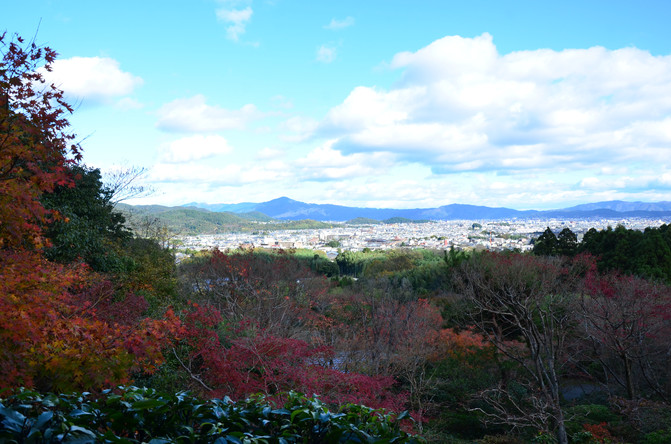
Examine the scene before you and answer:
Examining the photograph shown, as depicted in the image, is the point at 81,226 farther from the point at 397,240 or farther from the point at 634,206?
the point at 634,206

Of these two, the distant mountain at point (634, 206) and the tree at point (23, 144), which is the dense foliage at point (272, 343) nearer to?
the tree at point (23, 144)

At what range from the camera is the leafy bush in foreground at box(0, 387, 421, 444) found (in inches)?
71.1

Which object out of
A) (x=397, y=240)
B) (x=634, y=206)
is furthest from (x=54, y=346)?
(x=634, y=206)

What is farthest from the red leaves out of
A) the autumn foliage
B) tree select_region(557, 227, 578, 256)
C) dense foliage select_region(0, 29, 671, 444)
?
tree select_region(557, 227, 578, 256)

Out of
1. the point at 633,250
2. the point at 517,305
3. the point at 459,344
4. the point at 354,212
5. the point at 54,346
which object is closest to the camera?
the point at 54,346

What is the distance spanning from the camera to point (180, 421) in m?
2.15

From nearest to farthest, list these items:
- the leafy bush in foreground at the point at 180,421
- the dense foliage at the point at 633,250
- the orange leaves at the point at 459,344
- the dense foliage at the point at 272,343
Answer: the leafy bush in foreground at the point at 180,421, the dense foliage at the point at 272,343, the orange leaves at the point at 459,344, the dense foliage at the point at 633,250

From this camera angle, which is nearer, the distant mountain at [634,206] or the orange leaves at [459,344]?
the orange leaves at [459,344]

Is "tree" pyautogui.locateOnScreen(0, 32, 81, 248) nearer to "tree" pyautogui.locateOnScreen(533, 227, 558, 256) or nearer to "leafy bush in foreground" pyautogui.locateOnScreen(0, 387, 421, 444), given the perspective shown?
"leafy bush in foreground" pyautogui.locateOnScreen(0, 387, 421, 444)

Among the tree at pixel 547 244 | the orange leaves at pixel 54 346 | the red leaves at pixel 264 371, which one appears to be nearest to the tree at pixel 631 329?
the red leaves at pixel 264 371

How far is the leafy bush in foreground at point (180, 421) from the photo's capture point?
1807 mm

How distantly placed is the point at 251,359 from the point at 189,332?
1.47 meters

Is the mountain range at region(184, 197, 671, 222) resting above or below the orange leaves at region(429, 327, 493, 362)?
above

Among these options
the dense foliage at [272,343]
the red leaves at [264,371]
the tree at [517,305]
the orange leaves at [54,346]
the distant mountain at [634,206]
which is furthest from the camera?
the distant mountain at [634,206]
